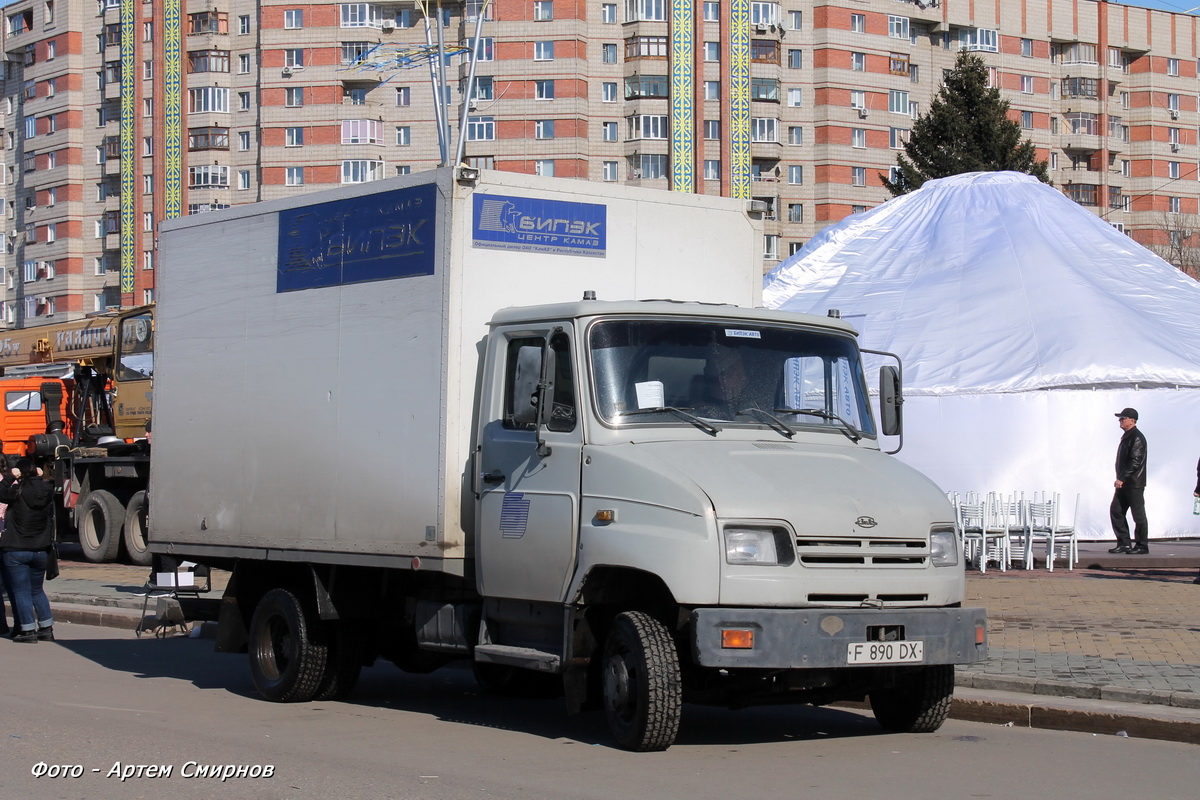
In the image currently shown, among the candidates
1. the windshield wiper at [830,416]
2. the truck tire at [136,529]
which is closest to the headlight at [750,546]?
the windshield wiper at [830,416]

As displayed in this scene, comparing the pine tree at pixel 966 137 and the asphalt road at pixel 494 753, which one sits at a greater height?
the pine tree at pixel 966 137

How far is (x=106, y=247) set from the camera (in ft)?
275

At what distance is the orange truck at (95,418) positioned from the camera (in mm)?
24141

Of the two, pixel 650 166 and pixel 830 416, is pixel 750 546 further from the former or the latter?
pixel 650 166

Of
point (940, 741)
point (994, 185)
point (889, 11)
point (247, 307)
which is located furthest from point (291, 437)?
point (889, 11)

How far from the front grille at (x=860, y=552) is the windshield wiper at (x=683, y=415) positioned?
3.10ft

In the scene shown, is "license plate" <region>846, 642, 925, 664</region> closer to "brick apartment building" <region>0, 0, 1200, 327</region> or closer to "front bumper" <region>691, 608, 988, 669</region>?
"front bumper" <region>691, 608, 988, 669</region>

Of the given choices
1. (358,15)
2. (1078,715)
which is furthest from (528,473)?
(358,15)

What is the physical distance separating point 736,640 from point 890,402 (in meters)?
2.52

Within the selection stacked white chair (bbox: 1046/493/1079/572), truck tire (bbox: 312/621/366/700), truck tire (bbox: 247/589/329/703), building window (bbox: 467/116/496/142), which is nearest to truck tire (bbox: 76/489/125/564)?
stacked white chair (bbox: 1046/493/1079/572)

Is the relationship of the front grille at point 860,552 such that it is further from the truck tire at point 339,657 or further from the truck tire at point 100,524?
the truck tire at point 100,524

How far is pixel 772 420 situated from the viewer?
346 inches

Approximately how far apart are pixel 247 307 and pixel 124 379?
56.9 ft

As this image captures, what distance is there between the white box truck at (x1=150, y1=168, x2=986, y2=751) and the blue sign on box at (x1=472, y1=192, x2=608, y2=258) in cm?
2
